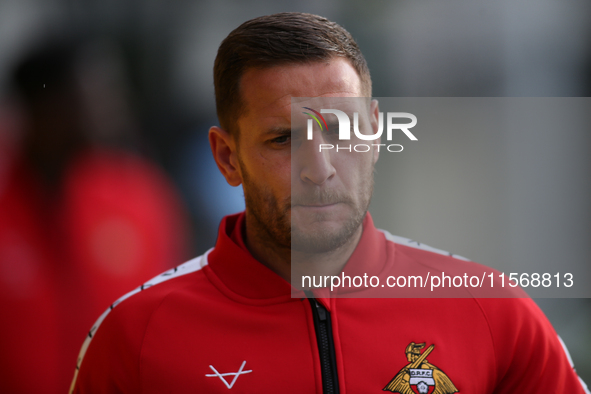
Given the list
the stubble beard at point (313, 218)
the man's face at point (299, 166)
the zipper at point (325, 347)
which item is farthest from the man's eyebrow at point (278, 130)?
the zipper at point (325, 347)

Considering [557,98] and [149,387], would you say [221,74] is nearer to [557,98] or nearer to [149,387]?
[149,387]

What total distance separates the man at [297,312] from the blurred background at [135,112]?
37 cm

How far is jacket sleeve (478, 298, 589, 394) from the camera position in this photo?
94 centimetres

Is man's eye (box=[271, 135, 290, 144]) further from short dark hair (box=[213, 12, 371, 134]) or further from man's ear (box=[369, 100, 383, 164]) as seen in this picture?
man's ear (box=[369, 100, 383, 164])

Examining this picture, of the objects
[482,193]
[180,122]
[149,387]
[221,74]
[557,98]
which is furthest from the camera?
[180,122]

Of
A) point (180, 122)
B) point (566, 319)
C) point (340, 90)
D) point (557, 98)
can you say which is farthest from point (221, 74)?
point (566, 319)

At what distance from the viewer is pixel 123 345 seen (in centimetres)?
94

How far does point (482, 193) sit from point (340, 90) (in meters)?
0.50

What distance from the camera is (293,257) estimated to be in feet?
3.25

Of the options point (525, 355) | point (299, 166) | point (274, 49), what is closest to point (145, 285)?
point (299, 166)

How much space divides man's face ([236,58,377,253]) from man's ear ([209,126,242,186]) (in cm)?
6

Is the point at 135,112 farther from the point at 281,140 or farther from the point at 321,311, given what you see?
the point at 321,311

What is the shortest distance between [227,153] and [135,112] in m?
0.55

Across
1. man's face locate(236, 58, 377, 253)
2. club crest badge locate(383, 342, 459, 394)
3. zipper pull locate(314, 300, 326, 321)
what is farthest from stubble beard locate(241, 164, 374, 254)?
club crest badge locate(383, 342, 459, 394)
